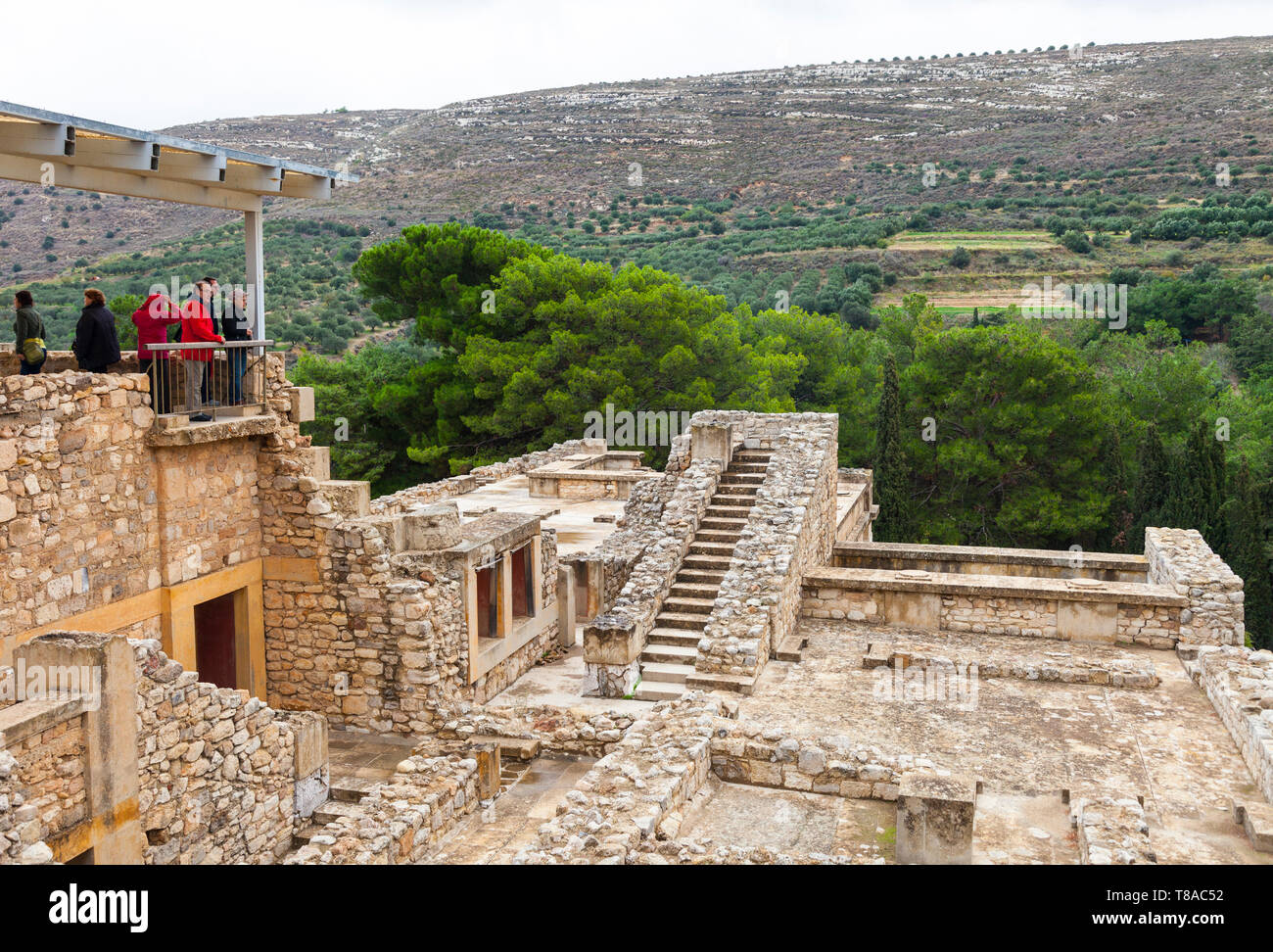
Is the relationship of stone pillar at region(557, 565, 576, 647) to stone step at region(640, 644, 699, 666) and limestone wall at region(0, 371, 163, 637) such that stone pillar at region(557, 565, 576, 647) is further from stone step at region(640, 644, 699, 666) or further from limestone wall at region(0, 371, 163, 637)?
limestone wall at region(0, 371, 163, 637)

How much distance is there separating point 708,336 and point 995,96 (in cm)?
6497

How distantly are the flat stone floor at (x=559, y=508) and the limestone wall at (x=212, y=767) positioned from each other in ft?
27.1

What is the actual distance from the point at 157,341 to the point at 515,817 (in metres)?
5.93

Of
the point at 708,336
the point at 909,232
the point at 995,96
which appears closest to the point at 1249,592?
the point at 708,336

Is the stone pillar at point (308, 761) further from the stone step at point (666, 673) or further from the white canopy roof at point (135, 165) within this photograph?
the white canopy roof at point (135, 165)

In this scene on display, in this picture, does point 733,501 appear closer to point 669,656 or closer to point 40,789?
point 669,656

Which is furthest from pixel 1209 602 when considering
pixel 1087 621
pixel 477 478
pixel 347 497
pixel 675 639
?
pixel 477 478

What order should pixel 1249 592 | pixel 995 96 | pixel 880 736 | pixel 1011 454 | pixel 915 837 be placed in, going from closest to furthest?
pixel 915 837
pixel 880 736
pixel 1249 592
pixel 1011 454
pixel 995 96

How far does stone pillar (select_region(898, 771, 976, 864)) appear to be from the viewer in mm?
8383

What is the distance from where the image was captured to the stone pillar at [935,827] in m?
8.38

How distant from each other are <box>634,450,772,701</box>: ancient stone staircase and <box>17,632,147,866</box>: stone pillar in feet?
23.8

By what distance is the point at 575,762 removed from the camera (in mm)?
11320
